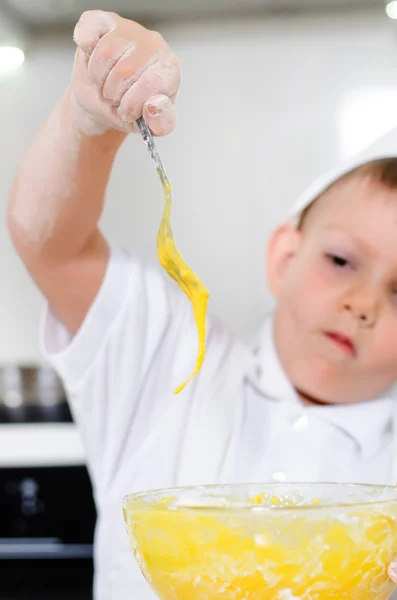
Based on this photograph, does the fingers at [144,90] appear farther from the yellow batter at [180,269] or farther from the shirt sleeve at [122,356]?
the shirt sleeve at [122,356]

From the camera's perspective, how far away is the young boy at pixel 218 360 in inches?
30.6

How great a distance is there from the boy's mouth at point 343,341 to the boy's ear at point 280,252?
0.13 m

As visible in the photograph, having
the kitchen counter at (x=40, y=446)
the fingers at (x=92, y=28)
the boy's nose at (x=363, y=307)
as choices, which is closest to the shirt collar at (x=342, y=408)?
the boy's nose at (x=363, y=307)

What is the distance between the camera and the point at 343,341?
0.81m

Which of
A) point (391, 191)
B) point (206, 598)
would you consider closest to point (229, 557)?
point (206, 598)

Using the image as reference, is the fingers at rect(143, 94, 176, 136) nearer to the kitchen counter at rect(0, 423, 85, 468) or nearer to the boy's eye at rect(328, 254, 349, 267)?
the boy's eye at rect(328, 254, 349, 267)

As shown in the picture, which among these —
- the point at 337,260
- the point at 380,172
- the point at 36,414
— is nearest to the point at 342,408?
the point at 337,260

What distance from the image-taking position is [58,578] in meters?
1.38

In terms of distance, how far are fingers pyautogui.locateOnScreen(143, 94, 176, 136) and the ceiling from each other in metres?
1.09

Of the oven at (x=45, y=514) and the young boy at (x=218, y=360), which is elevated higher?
the young boy at (x=218, y=360)

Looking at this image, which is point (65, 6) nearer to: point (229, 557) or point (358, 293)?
point (358, 293)

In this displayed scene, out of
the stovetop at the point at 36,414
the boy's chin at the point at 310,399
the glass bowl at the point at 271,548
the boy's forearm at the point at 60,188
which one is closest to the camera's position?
the glass bowl at the point at 271,548

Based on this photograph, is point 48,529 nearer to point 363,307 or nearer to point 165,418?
point 165,418

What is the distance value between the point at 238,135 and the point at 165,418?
976 millimetres
